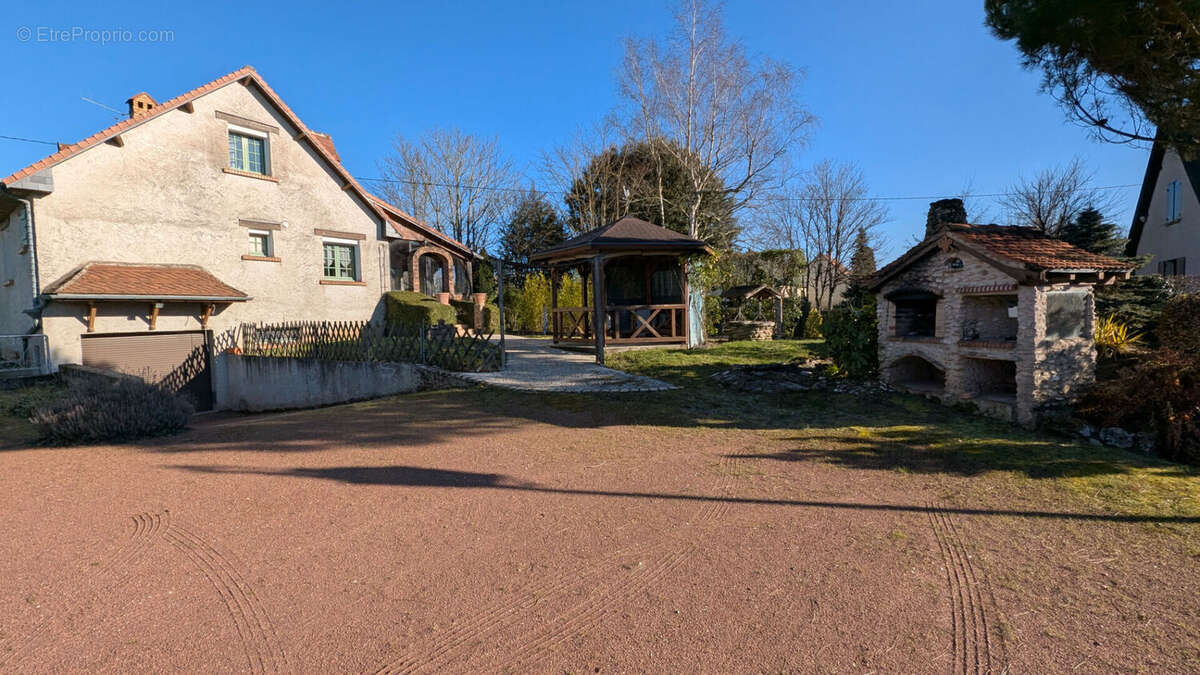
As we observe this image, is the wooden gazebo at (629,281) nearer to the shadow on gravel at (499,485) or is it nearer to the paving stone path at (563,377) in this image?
the paving stone path at (563,377)

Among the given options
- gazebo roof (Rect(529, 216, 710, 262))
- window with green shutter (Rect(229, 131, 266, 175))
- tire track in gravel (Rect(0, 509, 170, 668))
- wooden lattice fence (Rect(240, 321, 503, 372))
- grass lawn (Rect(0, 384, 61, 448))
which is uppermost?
window with green shutter (Rect(229, 131, 266, 175))

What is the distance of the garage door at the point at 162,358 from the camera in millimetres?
14031

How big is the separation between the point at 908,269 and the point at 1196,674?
8.18m

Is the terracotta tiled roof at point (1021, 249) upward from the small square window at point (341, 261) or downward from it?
downward

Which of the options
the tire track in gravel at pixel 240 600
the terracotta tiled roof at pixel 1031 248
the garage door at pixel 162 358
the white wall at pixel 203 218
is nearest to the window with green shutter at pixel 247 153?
the white wall at pixel 203 218

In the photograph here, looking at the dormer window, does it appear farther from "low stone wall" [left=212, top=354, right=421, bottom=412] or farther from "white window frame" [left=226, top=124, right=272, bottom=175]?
"low stone wall" [left=212, top=354, right=421, bottom=412]

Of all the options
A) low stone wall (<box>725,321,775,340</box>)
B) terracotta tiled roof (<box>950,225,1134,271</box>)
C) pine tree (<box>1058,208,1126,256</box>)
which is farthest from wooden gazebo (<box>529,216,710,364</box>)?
pine tree (<box>1058,208,1126,256</box>)

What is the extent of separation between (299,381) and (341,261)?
5.64 meters

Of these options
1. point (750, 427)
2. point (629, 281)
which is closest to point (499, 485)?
point (750, 427)

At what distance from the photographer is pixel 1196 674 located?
2.56 meters

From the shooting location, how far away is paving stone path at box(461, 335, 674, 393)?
10781mm

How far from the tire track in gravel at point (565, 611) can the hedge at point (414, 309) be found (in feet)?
48.9

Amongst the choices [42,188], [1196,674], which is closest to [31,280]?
[42,188]

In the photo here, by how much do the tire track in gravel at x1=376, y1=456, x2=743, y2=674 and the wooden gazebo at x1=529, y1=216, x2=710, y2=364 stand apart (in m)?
10.2
